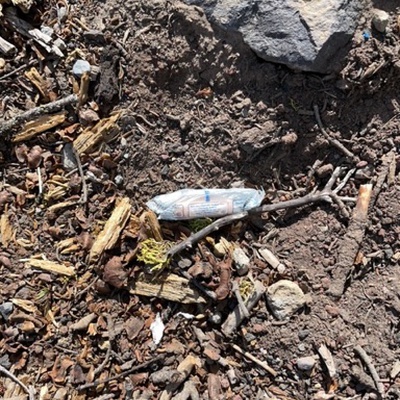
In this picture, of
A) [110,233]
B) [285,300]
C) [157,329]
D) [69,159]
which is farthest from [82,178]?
[285,300]

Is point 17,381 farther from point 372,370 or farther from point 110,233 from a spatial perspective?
point 372,370

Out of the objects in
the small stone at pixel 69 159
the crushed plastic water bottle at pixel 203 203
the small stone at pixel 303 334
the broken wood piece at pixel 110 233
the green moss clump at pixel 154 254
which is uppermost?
the small stone at pixel 69 159

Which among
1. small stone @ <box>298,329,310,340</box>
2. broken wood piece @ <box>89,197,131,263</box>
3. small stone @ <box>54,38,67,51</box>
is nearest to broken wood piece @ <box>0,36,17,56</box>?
small stone @ <box>54,38,67,51</box>

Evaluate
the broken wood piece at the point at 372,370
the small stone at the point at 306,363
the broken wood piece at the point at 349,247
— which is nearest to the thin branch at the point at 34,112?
the broken wood piece at the point at 349,247

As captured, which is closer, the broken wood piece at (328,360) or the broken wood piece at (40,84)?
the broken wood piece at (328,360)

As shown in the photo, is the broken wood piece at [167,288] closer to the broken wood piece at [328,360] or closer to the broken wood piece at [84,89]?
the broken wood piece at [328,360]

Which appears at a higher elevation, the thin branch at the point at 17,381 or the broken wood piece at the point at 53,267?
the broken wood piece at the point at 53,267

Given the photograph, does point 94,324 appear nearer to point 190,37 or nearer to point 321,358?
point 321,358
